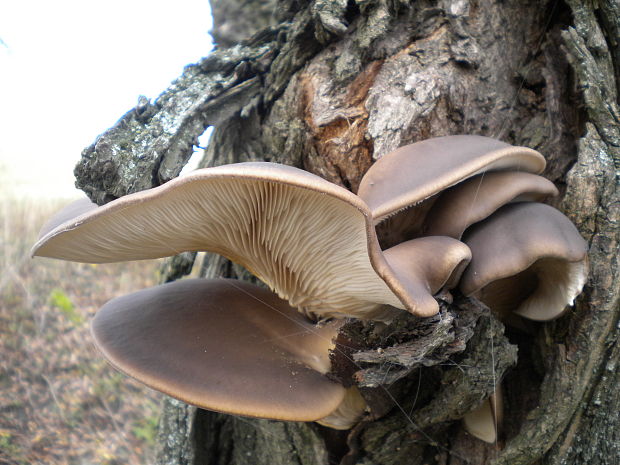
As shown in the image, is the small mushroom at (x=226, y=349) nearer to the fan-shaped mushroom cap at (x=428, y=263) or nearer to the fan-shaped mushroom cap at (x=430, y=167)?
the fan-shaped mushroom cap at (x=428, y=263)

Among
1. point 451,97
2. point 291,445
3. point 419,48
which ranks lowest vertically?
point 291,445

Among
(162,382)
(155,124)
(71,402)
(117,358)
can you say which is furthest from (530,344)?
(71,402)

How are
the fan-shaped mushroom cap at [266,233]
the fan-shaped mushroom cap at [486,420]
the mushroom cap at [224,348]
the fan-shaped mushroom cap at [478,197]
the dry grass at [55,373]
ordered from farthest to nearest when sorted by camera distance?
the dry grass at [55,373]
the fan-shaped mushroom cap at [486,420]
the fan-shaped mushroom cap at [478,197]
the mushroom cap at [224,348]
the fan-shaped mushroom cap at [266,233]

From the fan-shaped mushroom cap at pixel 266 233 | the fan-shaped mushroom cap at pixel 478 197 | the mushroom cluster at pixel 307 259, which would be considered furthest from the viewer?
the fan-shaped mushroom cap at pixel 478 197

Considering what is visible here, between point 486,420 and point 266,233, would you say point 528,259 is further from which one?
point 266,233

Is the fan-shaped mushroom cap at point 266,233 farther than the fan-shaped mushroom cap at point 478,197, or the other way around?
the fan-shaped mushroom cap at point 478,197

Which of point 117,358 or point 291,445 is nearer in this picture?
point 117,358

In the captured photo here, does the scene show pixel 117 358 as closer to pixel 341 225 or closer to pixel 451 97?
pixel 341 225

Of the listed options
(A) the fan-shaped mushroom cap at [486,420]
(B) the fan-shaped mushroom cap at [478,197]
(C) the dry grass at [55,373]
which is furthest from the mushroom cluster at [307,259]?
(C) the dry grass at [55,373]
